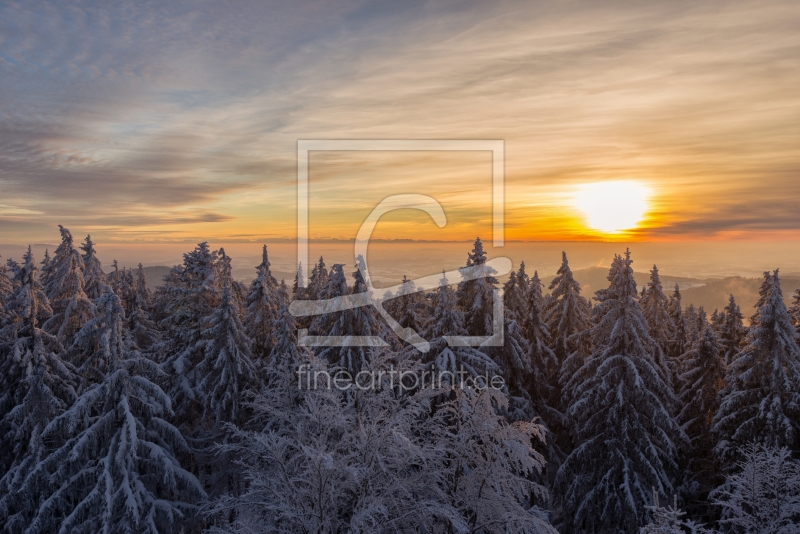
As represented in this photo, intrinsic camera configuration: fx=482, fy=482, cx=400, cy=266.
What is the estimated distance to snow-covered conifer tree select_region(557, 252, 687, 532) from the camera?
22.4m

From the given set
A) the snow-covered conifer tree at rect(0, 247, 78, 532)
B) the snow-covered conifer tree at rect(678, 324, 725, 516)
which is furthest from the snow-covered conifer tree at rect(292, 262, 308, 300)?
the snow-covered conifer tree at rect(678, 324, 725, 516)

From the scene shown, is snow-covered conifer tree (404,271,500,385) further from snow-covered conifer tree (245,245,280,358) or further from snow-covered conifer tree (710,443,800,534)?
snow-covered conifer tree (710,443,800,534)

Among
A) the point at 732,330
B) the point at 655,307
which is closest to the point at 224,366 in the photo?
the point at 655,307

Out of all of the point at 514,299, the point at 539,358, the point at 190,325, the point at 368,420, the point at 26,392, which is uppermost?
the point at 514,299

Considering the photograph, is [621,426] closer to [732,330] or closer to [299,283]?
[732,330]

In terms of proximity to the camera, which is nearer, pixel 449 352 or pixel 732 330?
pixel 449 352

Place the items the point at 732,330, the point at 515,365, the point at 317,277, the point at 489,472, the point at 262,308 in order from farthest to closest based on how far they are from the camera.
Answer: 1. the point at 317,277
2. the point at 732,330
3. the point at 262,308
4. the point at 515,365
5. the point at 489,472

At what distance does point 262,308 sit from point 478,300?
12.5 m

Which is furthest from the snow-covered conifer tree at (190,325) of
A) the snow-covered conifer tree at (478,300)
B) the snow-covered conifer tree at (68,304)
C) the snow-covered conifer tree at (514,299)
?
the snow-covered conifer tree at (514,299)

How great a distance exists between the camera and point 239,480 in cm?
2373

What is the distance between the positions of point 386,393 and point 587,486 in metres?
14.7

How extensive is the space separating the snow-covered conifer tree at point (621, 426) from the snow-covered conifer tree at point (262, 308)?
17.5 metres

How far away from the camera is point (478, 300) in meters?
26.2

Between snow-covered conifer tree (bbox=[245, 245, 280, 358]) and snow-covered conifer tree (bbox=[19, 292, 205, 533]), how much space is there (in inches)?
329
